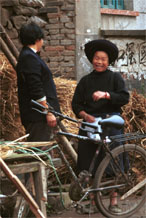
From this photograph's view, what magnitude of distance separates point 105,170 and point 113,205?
15.3 inches

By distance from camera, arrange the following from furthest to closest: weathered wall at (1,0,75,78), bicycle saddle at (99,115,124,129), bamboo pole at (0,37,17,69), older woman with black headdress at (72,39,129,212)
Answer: weathered wall at (1,0,75,78) < bamboo pole at (0,37,17,69) < older woman with black headdress at (72,39,129,212) < bicycle saddle at (99,115,124,129)

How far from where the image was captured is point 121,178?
4.39 m

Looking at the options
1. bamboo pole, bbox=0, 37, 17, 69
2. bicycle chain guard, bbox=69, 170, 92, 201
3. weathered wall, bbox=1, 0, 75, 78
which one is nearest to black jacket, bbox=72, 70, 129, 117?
bicycle chain guard, bbox=69, 170, 92, 201

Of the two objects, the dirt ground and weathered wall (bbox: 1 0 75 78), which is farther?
weathered wall (bbox: 1 0 75 78)

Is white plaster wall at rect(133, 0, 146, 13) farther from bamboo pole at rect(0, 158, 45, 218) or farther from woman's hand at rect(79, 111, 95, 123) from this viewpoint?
bamboo pole at rect(0, 158, 45, 218)

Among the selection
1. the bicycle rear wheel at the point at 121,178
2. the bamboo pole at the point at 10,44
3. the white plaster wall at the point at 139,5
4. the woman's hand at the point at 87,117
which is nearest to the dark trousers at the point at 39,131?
the woman's hand at the point at 87,117

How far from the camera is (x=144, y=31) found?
34.4 ft

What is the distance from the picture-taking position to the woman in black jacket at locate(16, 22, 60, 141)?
4.27 metres

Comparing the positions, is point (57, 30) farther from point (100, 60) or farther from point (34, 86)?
point (34, 86)

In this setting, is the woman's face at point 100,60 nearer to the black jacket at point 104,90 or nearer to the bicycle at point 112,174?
the black jacket at point 104,90

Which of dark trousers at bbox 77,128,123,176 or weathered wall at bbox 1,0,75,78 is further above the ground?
weathered wall at bbox 1,0,75,78

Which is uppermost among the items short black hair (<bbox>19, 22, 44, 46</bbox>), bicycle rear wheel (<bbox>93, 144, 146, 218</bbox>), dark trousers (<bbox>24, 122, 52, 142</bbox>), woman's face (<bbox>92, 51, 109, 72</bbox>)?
short black hair (<bbox>19, 22, 44, 46</bbox>)

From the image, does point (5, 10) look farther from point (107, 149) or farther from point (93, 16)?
point (107, 149)

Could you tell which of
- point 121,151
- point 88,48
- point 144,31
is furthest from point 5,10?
point 121,151
